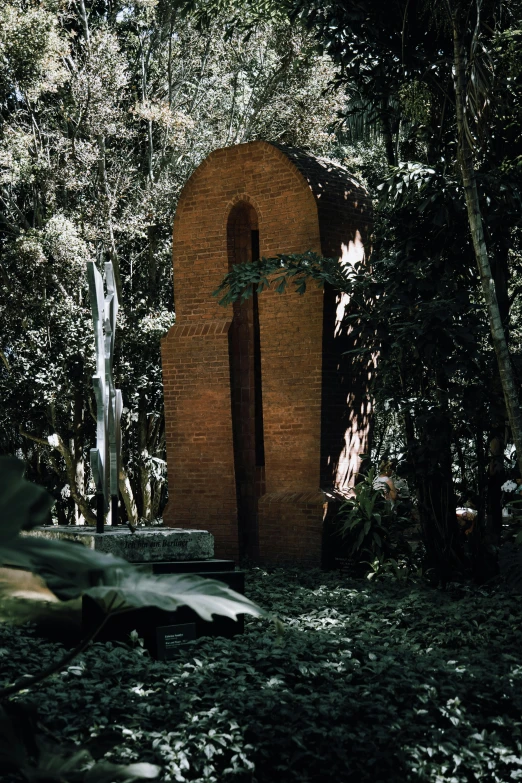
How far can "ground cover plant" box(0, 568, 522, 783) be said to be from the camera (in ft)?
14.0

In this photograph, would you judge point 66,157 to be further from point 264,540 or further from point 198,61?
point 264,540

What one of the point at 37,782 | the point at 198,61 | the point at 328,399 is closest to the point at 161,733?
the point at 37,782

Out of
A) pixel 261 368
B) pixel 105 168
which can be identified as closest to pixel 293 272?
pixel 261 368

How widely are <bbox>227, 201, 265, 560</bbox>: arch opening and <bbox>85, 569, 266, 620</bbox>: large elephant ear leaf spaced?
908cm

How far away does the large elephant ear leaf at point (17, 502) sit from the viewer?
202 centimetres

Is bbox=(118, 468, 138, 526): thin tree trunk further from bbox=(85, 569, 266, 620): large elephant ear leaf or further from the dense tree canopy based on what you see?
bbox=(85, 569, 266, 620): large elephant ear leaf

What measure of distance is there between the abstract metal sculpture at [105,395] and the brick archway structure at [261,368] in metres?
2.84

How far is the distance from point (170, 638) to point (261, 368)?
532cm

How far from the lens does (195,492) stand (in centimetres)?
1167

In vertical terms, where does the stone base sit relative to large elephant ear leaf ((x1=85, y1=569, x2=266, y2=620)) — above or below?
below

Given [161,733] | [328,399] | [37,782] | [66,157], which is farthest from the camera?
[66,157]

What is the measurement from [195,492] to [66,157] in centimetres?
830

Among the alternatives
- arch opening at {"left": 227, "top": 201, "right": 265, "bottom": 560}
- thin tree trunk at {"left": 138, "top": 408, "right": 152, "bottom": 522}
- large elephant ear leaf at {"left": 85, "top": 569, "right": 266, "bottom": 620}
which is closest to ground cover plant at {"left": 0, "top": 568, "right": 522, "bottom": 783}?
large elephant ear leaf at {"left": 85, "top": 569, "right": 266, "bottom": 620}

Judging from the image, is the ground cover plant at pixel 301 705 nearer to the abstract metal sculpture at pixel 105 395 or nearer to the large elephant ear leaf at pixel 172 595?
the large elephant ear leaf at pixel 172 595
